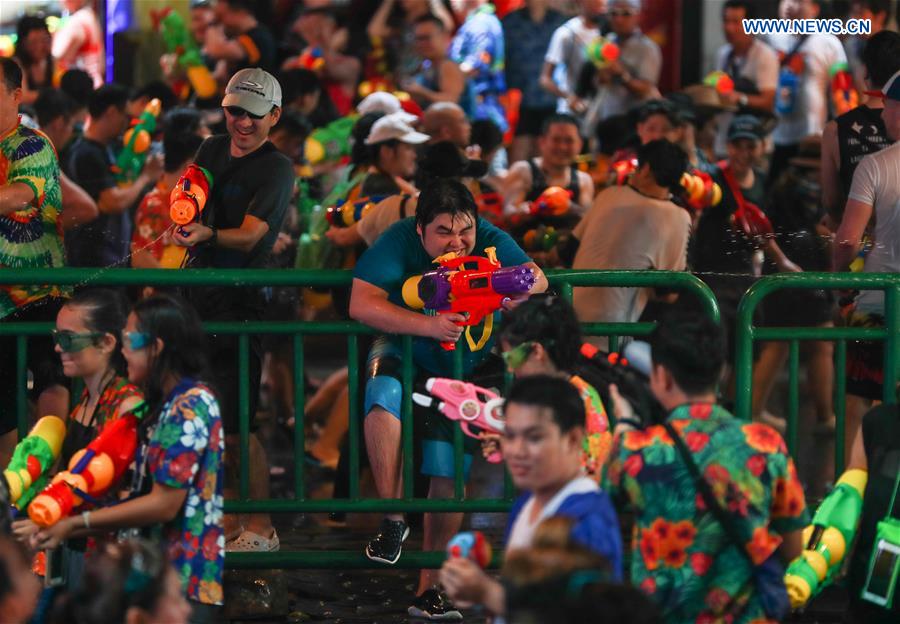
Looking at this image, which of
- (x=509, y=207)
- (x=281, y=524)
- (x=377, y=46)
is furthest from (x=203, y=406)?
(x=377, y=46)

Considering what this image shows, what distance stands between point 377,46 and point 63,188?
6.41 metres

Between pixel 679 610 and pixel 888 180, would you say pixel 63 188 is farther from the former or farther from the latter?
pixel 679 610

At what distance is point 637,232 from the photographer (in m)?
8.53

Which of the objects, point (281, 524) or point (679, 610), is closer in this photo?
point (679, 610)

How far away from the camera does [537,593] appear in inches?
164

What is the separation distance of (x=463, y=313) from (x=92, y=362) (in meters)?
1.55

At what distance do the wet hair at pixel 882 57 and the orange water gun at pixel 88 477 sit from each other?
4.32 meters

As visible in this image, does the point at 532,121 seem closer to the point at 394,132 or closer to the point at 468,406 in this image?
the point at 394,132

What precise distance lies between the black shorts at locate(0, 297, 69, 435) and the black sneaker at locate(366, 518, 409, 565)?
146 cm

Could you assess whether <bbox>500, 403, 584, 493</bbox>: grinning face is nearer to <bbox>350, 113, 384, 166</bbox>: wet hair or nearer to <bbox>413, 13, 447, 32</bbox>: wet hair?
<bbox>350, 113, 384, 166</bbox>: wet hair

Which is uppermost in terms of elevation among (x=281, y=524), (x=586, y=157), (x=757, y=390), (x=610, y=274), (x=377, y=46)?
(x=377, y=46)

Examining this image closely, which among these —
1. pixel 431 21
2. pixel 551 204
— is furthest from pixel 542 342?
pixel 431 21

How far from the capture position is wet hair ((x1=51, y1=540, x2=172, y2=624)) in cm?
443

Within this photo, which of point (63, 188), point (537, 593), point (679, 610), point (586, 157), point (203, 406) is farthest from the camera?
point (586, 157)
